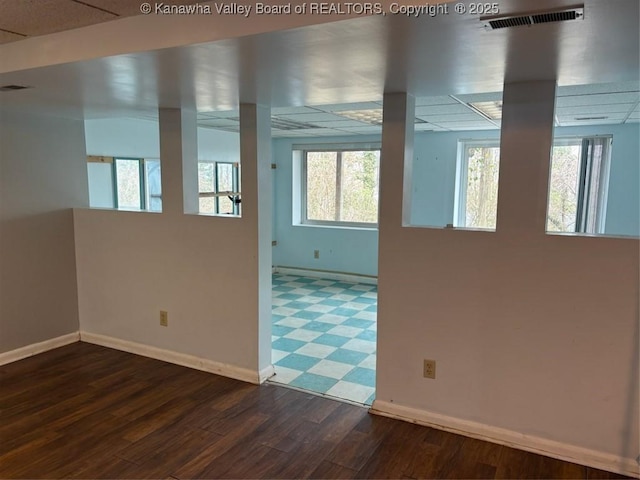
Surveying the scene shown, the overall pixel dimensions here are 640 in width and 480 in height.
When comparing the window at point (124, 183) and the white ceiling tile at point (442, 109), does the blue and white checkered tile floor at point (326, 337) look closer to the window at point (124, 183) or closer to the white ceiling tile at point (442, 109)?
the window at point (124, 183)

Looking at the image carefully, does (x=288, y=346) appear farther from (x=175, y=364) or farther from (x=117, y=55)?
(x=117, y=55)

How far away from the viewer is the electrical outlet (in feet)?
9.12

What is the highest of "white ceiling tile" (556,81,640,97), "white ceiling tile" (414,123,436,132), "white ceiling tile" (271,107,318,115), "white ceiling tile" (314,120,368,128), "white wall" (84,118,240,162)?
"white ceiling tile" (414,123,436,132)

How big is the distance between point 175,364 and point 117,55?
249 centimetres

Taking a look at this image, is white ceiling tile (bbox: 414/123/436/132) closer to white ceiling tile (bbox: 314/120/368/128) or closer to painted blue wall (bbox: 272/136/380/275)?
white ceiling tile (bbox: 314/120/368/128)

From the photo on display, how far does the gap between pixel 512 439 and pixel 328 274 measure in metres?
4.50

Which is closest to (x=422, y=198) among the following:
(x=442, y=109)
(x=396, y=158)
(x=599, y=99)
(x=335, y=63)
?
(x=442, y=109)

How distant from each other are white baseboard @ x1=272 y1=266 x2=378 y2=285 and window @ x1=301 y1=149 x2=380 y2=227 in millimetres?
751

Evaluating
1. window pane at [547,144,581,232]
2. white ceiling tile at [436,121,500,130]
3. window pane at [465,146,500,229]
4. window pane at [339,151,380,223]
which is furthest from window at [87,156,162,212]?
window pane at [547,144,581,232]

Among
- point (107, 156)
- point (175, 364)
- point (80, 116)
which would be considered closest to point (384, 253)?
point (175, 364)

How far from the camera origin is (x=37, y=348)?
386cm

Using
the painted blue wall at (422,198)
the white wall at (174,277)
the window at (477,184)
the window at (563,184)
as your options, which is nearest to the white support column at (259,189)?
→ the white wall at (174,277)

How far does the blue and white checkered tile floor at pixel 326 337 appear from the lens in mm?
3430

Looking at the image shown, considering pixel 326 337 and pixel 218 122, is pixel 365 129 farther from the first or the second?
pixel 326 337
